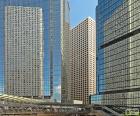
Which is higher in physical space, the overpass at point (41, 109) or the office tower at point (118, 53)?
the office tower at point (118, 53)

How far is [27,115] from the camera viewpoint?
82.9 meters

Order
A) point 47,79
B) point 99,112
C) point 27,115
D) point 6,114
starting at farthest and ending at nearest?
point 47,79 < point 99,112 < point 27,115 < point 6,114

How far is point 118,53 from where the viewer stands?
403 ft

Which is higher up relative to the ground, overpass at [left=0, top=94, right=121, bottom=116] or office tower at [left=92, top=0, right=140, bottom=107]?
office tower at [left=92, top=0, right=140, bottom=107]

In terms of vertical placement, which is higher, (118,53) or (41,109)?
(118,53)

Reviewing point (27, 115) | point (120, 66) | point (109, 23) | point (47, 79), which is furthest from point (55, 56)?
point (27, 115)

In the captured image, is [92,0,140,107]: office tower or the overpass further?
[92,0,140,107]: office tower

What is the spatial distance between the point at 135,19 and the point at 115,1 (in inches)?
698

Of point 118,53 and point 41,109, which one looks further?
point 118,53

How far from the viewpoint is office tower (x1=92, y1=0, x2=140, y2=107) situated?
111806mm

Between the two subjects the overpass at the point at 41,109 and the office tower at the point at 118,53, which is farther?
the office tower at the point at 118,53

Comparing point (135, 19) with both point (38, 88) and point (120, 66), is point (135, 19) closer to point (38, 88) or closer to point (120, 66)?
point (120, 66)

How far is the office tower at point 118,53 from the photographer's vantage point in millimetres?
111806

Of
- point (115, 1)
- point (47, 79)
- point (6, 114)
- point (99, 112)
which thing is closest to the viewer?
point (6, 114)
